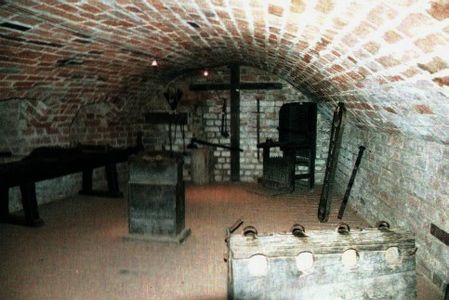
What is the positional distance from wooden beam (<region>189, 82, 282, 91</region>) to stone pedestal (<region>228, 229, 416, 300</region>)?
572 centimetres

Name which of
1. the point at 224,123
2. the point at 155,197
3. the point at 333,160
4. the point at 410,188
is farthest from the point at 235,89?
the point at 410,188

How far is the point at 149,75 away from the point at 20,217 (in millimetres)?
3213

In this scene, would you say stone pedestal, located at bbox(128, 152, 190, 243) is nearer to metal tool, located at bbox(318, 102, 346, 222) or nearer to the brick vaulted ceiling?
the brick vaulted ceiling

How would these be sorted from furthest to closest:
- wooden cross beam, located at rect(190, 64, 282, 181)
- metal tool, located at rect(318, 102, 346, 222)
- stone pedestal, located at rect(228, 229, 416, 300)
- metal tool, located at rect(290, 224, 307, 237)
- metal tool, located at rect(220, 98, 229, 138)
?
metal tool, located at rect(220, 98, 229, 138)
wooden cross beam, located at rect(190, 64, 282, 181)
metal tool, located at rect(318, 102, 346, 222)
metal tool, located at rect(290, 224, 307, 237)
stone pedestal, located at rect(228, 229, 416, 300)

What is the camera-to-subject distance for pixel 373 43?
2430mm

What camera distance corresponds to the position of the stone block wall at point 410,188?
3.18m

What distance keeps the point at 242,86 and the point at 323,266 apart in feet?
20.0

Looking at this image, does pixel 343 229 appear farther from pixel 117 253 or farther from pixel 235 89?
pixel 235 89

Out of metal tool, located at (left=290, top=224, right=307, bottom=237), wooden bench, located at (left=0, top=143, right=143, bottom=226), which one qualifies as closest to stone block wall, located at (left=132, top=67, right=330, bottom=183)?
wooden bench, located at (left=0, top=143, right=143, bottom=226)

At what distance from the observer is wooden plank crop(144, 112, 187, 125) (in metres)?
8.23

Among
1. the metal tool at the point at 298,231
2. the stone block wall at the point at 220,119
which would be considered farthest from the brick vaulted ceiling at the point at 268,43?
the stone block wall at the point at 220,119

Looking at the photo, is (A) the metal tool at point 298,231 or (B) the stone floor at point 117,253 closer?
(A) the metal tool at point 298,231

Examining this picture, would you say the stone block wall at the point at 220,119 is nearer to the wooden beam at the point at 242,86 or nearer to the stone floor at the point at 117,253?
the wooden beam at the point at 242,86

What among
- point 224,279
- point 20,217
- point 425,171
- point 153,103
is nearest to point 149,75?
point 153,103
